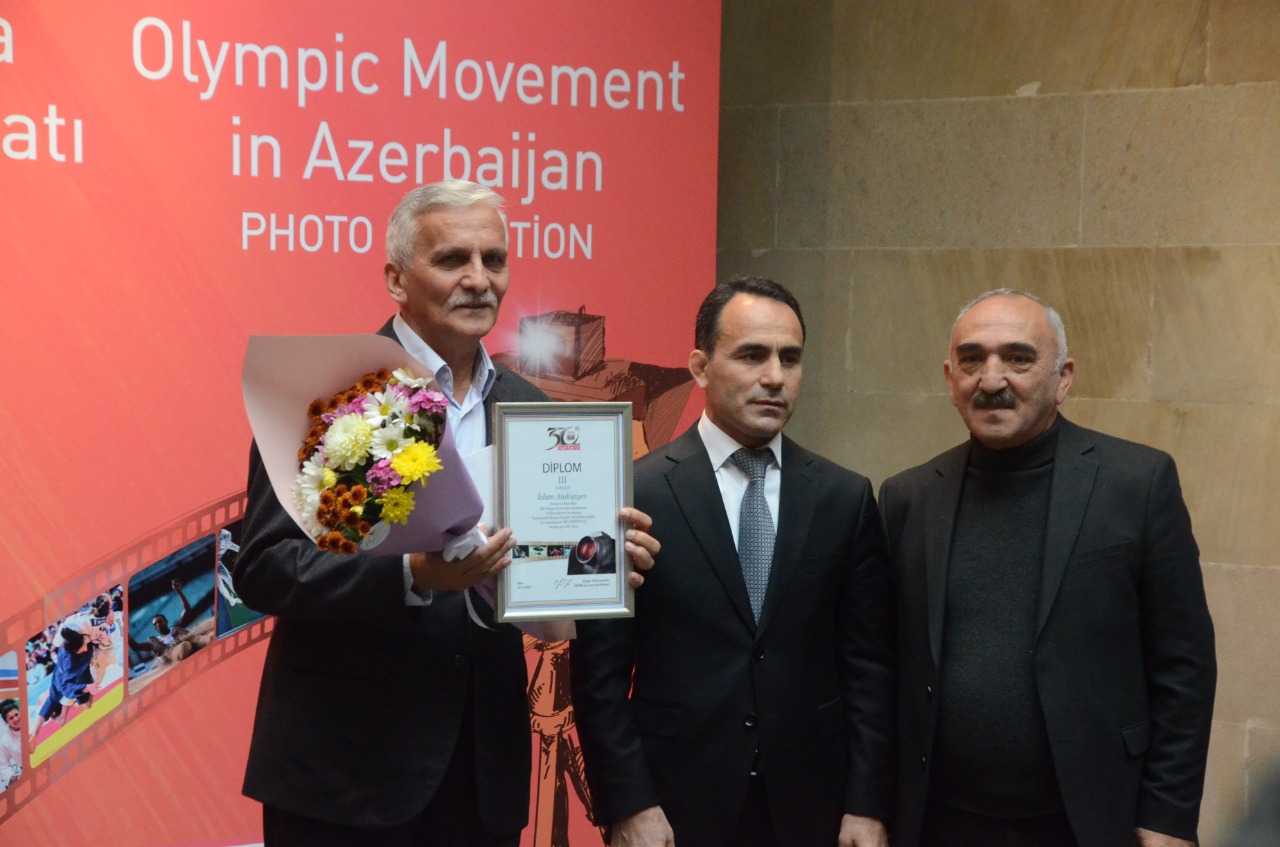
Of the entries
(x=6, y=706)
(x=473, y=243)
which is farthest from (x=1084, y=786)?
(x=6, y=706)

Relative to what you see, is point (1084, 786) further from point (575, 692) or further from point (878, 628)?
point (575, 692)

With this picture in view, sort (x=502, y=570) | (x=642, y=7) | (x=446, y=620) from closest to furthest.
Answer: (x=502, y=570) < (x=446, y=620) < (x=642, y=7)

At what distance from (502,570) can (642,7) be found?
239 cm

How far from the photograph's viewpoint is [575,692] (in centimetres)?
265

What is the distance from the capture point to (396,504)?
2.01 metres

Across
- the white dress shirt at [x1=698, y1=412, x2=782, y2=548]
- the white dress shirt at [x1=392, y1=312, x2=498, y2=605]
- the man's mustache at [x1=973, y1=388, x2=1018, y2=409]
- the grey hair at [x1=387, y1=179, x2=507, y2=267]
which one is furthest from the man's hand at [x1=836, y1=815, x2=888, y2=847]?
the grey hair at [x1=387, y1=179, x2=507, y2=267]

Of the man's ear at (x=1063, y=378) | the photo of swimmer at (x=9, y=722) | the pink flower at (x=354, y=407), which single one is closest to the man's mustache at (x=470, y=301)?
the pink flower at (x=354, y=407)

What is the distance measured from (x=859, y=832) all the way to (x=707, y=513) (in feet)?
2.44

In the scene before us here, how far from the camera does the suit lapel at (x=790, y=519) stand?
2.62 metres

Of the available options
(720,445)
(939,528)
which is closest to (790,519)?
(720,445)

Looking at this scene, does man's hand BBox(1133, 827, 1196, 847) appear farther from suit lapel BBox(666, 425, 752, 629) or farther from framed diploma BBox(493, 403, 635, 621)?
framed diploma BBox(493, 403, 635, 621)

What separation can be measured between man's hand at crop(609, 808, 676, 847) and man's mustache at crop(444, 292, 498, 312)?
3.51 ft

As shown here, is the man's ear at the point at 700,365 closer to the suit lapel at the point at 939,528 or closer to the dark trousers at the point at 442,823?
the suit lapel at the point at 939,528

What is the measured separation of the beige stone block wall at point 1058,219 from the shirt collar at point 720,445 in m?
2.43
